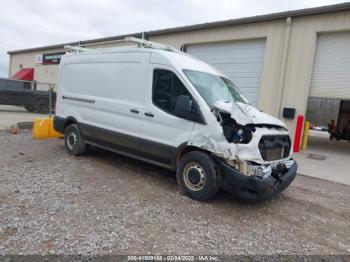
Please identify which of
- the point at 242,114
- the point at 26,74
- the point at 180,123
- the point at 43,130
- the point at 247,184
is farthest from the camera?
the point at 26,74

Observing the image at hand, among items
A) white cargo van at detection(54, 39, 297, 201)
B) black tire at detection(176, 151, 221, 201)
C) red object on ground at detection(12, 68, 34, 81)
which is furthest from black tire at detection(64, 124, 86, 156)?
red object on ground at detection(12, 68, 34, 81)

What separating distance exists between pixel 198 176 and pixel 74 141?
357 cm

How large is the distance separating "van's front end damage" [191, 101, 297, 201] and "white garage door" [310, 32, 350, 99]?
20.9 feet

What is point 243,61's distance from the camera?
37.1 ft

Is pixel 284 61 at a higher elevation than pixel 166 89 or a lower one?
higher

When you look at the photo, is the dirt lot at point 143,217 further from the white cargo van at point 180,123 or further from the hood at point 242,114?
the hood at point 242,114

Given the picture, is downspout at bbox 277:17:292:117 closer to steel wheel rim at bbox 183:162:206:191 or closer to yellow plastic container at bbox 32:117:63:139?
steel wheel rim at bbox 183:162:206:191

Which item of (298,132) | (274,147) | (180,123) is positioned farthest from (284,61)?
(180,123)

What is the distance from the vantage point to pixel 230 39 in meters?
11.4

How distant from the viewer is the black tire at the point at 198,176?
425 centimetres

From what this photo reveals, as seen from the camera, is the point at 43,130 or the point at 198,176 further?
the point at 43,130

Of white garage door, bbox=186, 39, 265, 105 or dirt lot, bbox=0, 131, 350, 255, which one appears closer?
dirt lot, bbox=0, 131, 350, 255

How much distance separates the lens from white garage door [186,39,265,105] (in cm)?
1098

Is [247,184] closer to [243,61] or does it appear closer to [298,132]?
[298,132]
